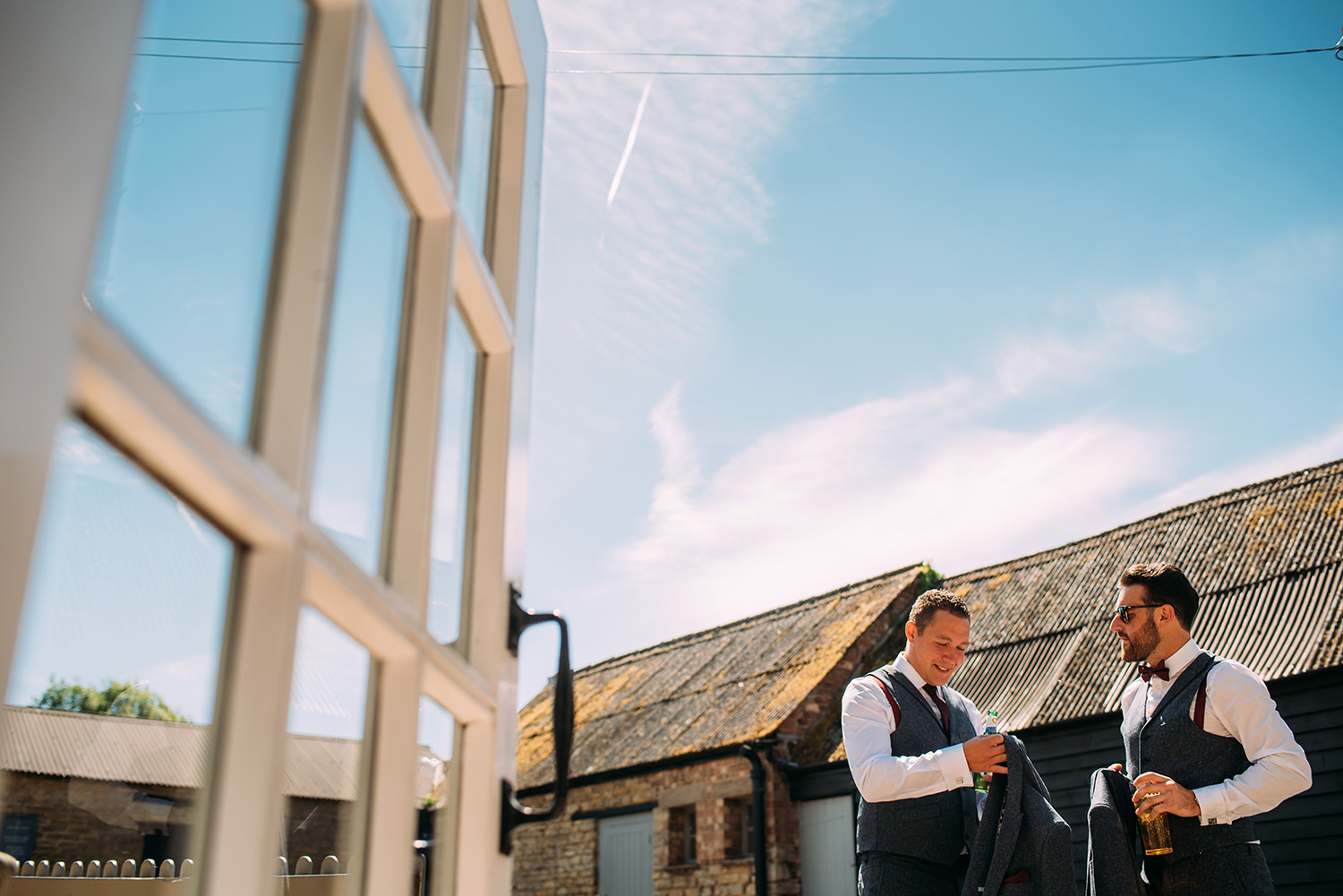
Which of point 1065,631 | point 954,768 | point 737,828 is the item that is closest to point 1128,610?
point 954,768

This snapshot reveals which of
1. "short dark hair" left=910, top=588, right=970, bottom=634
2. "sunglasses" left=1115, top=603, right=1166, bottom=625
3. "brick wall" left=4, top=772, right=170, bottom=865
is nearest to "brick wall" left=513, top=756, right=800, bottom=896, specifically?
"short dark hair" left=910, top=588, right=970, bottom=634

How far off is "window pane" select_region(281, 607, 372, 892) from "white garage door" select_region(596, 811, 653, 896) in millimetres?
14161

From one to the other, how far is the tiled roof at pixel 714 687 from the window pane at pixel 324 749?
497 inches

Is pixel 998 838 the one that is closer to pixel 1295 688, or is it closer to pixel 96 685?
pixel 96 685

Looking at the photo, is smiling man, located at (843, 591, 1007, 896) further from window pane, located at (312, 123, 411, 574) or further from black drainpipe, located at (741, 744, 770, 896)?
black drainpipe, located at (741, 744, 770, 896)

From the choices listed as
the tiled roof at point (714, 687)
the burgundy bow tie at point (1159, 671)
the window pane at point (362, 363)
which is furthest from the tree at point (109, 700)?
the tiled roof at point (714, 687)

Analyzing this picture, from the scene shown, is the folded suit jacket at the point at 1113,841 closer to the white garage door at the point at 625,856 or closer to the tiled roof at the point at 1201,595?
the tiled roof at the point at 1201,595

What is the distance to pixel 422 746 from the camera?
1524 millimetres

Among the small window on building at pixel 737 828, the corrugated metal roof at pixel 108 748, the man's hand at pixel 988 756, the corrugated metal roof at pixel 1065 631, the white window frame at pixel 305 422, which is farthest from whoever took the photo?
the small window on building at pixel 737 828

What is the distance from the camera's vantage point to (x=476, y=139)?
2.04m

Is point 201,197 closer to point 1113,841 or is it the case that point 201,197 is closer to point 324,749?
point 324,749

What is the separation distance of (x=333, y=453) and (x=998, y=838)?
2339 mm

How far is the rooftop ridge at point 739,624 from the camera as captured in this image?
16.8 metres

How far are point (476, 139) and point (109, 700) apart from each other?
4.54 ft
